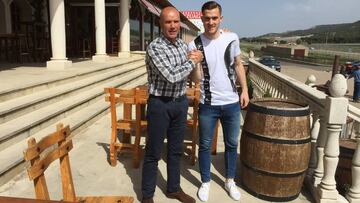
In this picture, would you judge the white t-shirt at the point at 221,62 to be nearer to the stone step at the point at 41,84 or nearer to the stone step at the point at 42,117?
→ the stone step at the point at 42,117

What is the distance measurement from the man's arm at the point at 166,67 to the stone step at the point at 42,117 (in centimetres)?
237

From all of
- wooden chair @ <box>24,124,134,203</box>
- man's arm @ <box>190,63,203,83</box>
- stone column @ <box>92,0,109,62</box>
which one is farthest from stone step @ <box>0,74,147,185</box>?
stone column @ <box>92,0,109,62</box>

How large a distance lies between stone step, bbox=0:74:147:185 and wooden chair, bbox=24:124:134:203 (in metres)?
1.57

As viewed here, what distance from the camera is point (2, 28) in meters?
12.7

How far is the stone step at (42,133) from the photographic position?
3846 millimetres

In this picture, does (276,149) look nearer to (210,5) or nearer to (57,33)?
(210,5)

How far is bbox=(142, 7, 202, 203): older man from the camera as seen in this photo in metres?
3.03

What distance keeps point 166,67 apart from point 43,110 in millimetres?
3416

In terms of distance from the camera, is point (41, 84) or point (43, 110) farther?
point (41, 84)

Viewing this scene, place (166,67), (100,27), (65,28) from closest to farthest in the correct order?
(166,67), (100,27), (65,28)

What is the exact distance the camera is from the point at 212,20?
3303 millimetres

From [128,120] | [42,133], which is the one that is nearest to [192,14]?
[42,133]

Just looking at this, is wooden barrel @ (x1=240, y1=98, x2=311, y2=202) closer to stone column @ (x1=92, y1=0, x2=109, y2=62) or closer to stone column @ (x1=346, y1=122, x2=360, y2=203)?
stone column @ (x1=346, y1=122, x2=360, y2=203)

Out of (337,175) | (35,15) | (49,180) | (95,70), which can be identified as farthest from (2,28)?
(337,175)
